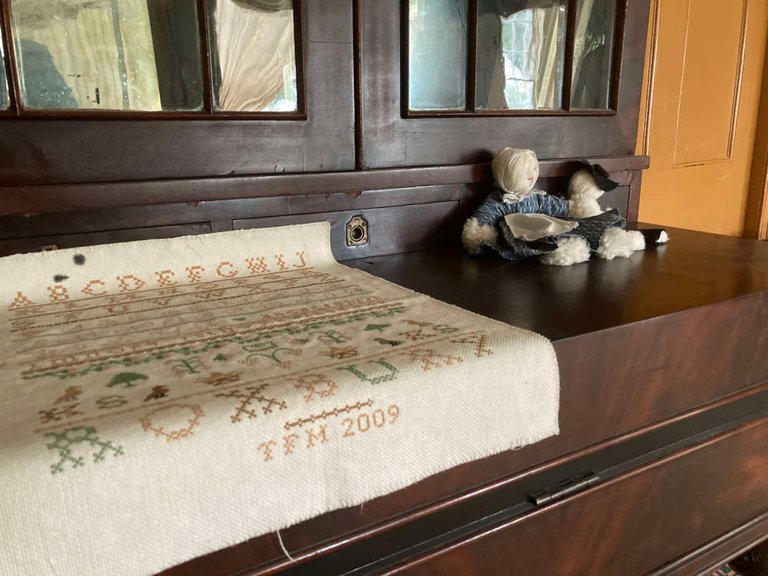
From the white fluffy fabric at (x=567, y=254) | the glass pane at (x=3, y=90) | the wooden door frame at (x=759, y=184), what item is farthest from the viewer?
the wooden door frame at (x=759, y=184)

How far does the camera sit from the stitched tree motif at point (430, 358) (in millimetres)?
427

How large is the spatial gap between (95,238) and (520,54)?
61cm

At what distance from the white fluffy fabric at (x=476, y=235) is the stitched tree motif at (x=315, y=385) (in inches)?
16.5

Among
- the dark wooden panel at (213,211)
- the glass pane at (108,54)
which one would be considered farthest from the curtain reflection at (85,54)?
the dark wooden panel at (213,211)

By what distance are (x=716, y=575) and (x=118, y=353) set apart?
112 centimetres

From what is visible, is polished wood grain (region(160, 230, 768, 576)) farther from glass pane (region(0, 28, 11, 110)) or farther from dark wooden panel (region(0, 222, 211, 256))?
glass pane (region(0, 28, 11, 110))

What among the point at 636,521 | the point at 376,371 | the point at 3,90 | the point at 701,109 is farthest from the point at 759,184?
the point at 3,90

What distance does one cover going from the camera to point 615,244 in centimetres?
77

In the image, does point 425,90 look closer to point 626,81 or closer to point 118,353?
point 626,81

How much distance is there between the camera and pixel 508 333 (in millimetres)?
484

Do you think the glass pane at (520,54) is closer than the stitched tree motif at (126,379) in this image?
No

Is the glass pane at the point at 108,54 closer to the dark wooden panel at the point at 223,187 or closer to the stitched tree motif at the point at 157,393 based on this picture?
the dark wooden panel at the point at 223,187

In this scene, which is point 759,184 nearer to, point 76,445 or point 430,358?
point 430,358

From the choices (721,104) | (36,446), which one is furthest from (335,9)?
(721,104)
